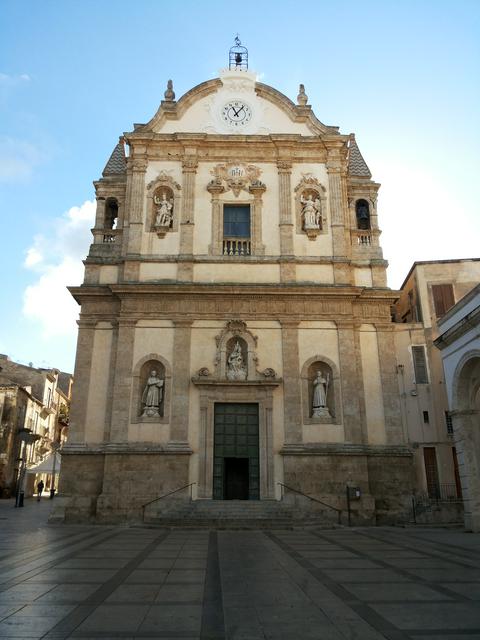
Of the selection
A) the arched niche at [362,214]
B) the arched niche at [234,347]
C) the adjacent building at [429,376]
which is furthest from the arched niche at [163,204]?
the adjacent building at [429,376]

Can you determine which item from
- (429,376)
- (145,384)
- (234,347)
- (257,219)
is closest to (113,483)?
(145,384)

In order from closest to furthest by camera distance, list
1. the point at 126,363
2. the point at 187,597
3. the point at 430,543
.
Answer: the point at 187,597
the point at 430,543
the point at 126,363

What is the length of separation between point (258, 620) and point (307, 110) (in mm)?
22113

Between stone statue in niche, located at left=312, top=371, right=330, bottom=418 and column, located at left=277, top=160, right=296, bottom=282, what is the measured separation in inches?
168

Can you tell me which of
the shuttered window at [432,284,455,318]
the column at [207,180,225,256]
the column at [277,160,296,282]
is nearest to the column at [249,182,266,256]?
the column at [277,160,296,282]

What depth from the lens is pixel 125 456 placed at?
18.6 m

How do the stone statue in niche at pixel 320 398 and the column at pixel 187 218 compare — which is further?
the column at pixel 187 218

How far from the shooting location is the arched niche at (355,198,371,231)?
925 inches

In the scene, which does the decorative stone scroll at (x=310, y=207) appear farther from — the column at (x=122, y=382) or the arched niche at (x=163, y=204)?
the column at (x=122, y=382)

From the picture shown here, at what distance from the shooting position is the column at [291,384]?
1922cm

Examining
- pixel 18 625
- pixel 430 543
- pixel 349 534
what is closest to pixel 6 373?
pixel 349 534

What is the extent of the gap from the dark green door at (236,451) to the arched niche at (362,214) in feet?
32.0

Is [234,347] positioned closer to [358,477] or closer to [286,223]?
[286,223]

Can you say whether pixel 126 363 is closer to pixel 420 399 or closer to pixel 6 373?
pixel 420 399
